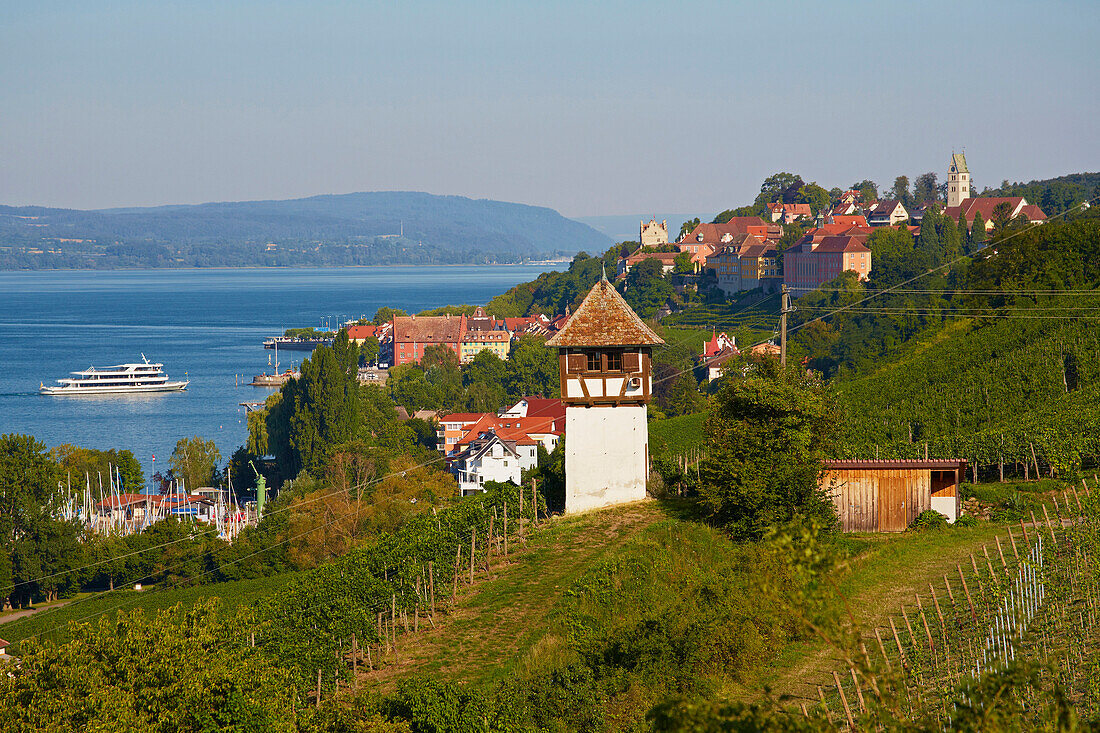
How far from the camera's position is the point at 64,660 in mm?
18812

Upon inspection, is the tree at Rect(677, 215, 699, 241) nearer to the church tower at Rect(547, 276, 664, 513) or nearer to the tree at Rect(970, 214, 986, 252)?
the tree at Rect(970, 214, 986, 252)

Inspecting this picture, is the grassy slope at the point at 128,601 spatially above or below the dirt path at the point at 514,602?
below

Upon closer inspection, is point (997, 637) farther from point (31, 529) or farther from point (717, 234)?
point (717, 234)

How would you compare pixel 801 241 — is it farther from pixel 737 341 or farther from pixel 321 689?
pixel 321 689

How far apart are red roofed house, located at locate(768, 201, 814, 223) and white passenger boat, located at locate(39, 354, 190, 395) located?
94666 mm

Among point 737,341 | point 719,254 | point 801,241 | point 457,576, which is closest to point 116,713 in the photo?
point 457,576

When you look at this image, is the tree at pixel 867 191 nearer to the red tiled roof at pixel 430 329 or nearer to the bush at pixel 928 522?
the red tiled roof at pixel 430 329

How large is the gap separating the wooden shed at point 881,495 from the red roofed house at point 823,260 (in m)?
92.9

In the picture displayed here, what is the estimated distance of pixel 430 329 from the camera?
166 metres

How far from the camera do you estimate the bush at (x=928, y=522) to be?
2630 cm

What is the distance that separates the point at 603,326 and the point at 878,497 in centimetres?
848

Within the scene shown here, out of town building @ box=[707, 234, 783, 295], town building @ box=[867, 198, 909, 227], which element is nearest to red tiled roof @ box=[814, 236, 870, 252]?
town building @ box=[707, 234, 783, 295]

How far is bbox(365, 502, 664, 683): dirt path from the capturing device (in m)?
20.5

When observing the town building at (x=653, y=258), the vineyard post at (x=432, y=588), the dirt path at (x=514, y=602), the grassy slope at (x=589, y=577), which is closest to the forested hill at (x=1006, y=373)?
the grassy slope at (x=589, y=577)
